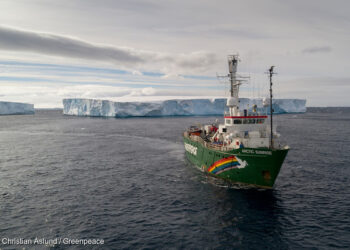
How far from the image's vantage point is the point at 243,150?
22859 mm

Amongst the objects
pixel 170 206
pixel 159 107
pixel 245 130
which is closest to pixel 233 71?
pixel 245 130

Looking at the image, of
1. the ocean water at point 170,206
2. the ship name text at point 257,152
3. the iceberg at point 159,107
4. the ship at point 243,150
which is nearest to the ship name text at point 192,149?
the ship at point 243,150

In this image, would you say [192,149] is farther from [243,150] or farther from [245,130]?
[243,150]

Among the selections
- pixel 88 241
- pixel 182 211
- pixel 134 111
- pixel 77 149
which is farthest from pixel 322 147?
pixel 134 111

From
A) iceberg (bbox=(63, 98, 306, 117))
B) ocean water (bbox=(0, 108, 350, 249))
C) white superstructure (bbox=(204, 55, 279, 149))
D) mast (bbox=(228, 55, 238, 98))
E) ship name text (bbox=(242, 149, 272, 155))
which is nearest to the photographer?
ocean water (bbox=(0, 108, 350, 249))

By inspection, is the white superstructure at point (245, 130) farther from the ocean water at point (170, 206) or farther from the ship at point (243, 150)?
the ocean water at point (170, 206)

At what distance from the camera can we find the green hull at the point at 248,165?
22.0m

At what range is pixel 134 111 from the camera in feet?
446

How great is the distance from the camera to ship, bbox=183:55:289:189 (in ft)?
73.6

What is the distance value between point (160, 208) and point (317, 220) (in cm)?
1336

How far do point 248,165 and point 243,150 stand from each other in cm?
181

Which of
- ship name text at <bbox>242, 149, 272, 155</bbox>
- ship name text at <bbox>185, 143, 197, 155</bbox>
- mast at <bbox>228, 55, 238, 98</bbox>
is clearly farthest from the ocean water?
mast at <bbox>228, 55, 238, 98</bbox>

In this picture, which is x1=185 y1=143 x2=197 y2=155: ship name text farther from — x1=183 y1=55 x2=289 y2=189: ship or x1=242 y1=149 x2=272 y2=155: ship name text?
x1=242 y1=149 x2=272 y2=155: ship name text

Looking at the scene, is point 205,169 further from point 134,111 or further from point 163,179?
point 134,111
